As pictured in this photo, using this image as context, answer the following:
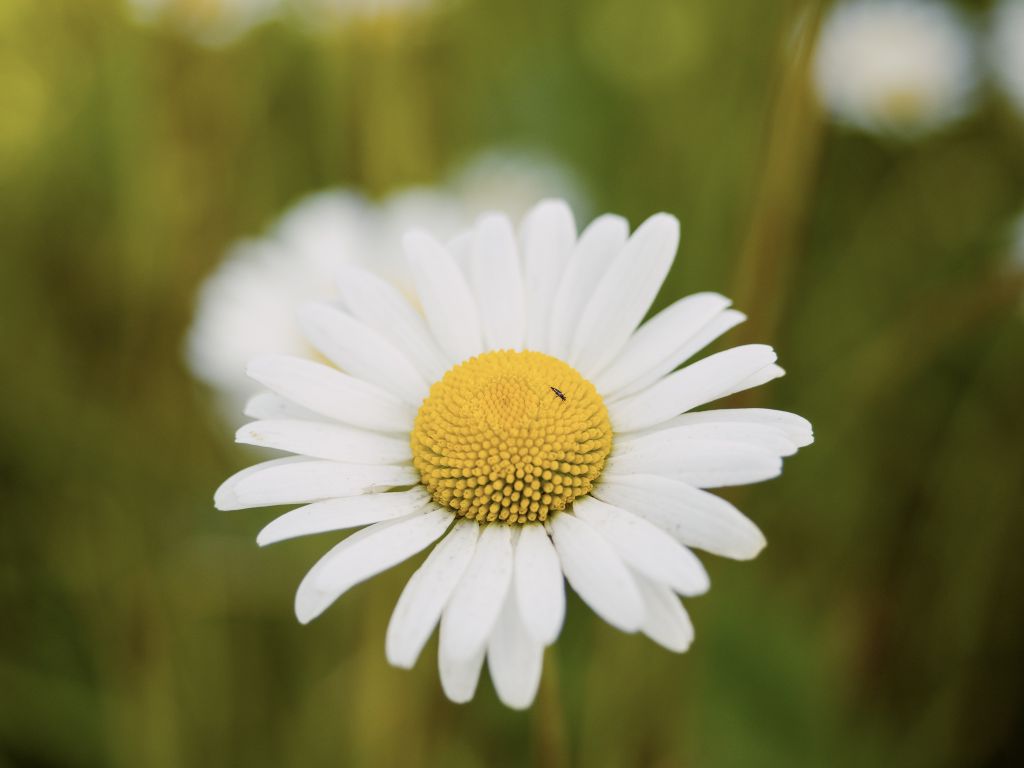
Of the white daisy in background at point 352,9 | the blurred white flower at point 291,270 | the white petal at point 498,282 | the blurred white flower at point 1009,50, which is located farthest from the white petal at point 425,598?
the blurred white flower at point 1009,50

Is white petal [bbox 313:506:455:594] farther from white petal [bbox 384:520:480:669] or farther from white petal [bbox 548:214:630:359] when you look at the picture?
white petal [bbox 548:214:630:359]

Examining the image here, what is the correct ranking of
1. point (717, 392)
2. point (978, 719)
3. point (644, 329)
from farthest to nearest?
point (978, 719), point (644, 329), point (717, 392)

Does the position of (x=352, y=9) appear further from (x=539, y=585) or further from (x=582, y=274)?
(x=539, y=585)

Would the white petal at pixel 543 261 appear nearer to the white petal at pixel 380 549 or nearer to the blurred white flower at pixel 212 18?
the white petal at pixel 380 549

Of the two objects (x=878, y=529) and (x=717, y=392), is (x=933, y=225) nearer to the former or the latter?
(x=878, y=529)

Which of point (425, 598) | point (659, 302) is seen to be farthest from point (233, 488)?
point (659, 302)

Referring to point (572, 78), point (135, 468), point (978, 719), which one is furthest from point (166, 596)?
point (572, 78)

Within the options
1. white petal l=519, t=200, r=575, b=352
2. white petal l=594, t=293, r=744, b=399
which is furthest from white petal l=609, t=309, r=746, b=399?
white petal l=519, t=200, r=575, b=352
